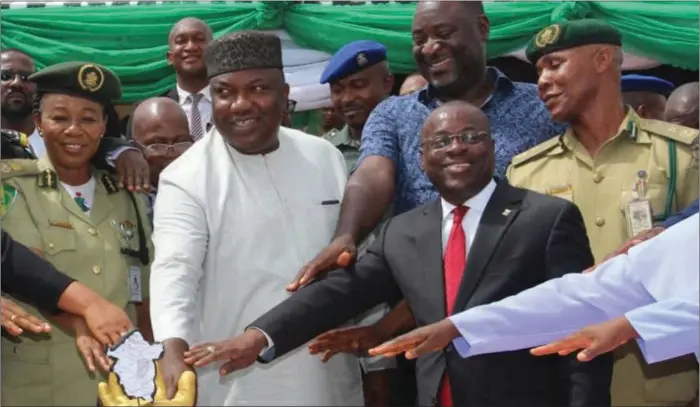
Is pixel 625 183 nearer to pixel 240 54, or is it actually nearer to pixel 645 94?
pixel 240 54

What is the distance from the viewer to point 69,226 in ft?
12.3

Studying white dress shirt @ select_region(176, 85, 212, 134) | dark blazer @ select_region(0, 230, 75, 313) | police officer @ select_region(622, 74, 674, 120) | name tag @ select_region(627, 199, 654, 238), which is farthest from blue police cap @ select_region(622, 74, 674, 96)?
dark blazer @ select_region(0, 230, 75, 313)

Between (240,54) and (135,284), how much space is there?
0.97 metres

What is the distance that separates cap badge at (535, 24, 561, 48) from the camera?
3.73 meters

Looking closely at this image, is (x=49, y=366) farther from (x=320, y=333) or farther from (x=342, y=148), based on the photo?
(x=342, y=148)

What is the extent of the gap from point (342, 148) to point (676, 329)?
7.15ft

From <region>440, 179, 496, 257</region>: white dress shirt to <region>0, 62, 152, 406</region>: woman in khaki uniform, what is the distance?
1.19 metres

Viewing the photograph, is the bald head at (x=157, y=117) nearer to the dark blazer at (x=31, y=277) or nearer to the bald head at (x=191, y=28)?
the bald head at (x=191, y=28)

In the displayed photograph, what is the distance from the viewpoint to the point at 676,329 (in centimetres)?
261

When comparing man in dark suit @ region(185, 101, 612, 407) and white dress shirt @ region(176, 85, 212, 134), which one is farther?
white dress shirt @ region(176, 85, 212, 134)

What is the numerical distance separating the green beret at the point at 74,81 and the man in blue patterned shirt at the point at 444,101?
975mm

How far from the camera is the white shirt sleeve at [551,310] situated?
2773 mm

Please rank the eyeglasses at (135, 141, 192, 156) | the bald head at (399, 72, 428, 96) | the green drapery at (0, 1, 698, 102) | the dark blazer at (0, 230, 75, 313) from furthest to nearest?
the green drapery at (0, 1, 698, 102) → the bald head at (399, 72, 428, 96) → the eyeglasses at (135, 141, 192, 156) → the dark blazer at (0, 230, 75, 313)

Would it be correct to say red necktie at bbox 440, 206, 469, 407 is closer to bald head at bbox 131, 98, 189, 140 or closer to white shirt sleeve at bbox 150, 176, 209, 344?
white shirt sleeve at bbox 150, 176, 209, 344
